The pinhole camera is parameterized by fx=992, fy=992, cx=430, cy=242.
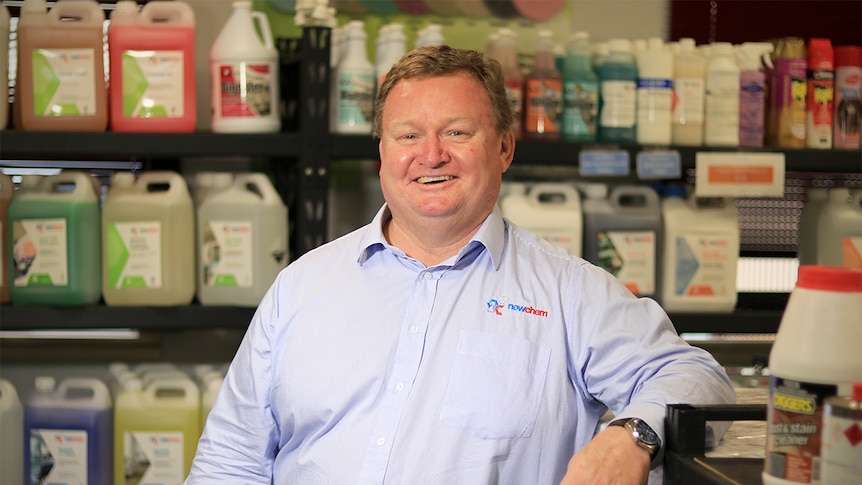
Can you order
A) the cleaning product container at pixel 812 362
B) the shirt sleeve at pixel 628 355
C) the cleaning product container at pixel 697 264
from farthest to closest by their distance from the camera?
the cleaning product container at pixel 697 264, the shirt sleeve at pixel 628 355, the cleaning product container at pixel 812 362

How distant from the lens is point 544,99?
9.55 feet

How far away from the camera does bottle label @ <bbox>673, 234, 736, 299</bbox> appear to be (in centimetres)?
302

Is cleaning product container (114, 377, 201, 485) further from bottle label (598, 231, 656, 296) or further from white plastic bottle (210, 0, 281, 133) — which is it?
bottle label (598, 231, 656, 296)

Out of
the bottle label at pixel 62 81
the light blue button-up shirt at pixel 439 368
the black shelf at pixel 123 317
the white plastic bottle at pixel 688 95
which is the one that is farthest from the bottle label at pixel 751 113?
the bottle label at pixel 62 81

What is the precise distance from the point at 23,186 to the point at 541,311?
5.88 ft

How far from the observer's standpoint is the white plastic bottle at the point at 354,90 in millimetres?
2826

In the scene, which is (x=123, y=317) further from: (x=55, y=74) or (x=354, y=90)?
(x=354, y=90)

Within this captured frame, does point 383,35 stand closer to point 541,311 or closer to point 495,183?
point 495,183

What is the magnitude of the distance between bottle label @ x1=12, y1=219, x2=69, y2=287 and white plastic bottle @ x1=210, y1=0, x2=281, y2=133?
0.53 metres

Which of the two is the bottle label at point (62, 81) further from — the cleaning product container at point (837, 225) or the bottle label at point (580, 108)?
the cleaning product container at point (837, 225)

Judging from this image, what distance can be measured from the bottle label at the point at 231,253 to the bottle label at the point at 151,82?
360mm

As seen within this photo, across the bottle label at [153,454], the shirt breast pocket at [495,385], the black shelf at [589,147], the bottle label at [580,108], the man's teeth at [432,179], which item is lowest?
the bottle label at [153,454]

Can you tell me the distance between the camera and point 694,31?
358 centimetres

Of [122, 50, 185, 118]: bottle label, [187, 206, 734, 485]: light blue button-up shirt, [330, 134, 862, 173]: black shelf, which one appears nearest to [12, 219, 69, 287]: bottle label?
[122, 50, 185, 118]: bottle label
